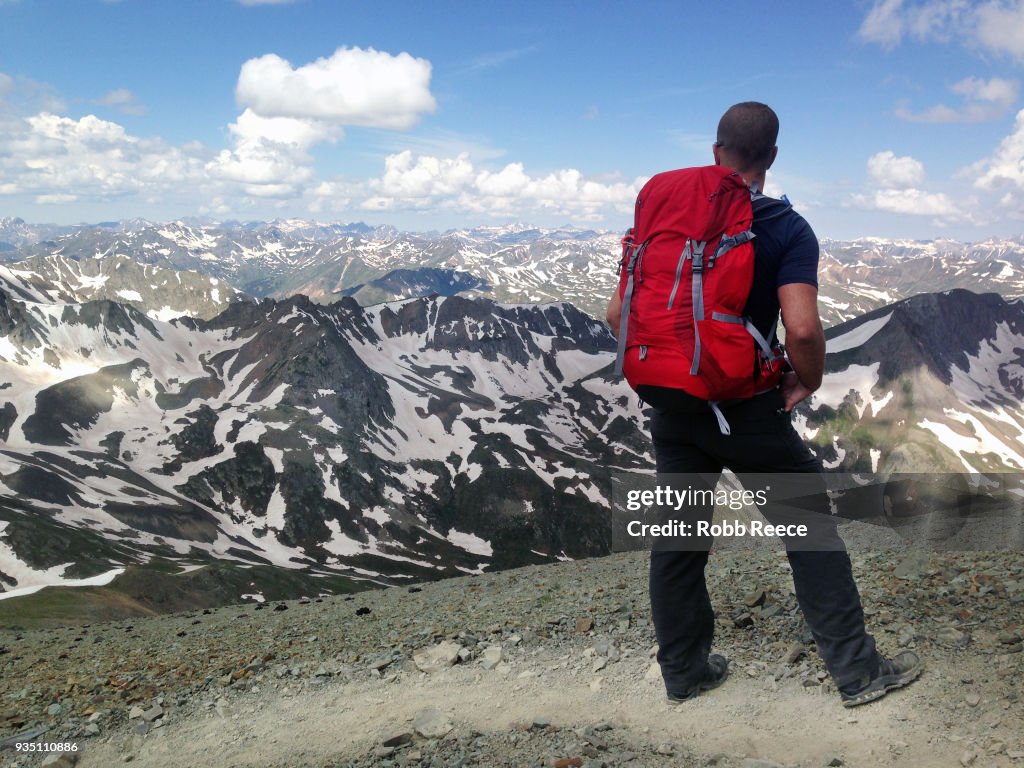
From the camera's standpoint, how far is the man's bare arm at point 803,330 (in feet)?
19.1

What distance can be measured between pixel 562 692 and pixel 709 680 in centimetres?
193

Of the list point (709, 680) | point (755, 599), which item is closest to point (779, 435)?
point (709, 680)

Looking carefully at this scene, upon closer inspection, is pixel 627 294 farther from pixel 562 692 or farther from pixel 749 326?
pixel 562 692

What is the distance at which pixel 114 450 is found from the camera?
19162 centimetres

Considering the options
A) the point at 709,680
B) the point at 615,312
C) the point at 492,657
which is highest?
the point at 615,312

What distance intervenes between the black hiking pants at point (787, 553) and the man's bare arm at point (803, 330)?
1.39 ft

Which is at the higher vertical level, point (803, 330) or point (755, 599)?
point (803, 330)

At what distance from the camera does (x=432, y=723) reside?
7855 millimetres

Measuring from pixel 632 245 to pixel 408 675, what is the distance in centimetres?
705

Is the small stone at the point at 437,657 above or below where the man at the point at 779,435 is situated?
below

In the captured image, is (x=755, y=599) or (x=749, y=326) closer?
(x=749, y=326)

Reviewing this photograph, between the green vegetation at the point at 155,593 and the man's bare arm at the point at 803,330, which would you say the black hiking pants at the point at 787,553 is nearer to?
the man's bare arm at the point at 803,330

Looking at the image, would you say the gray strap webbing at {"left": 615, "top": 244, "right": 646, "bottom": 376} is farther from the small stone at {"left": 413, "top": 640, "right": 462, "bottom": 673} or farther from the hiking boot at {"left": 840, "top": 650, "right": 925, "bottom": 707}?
the small stone at {"left": 413, "top": 640, "right": 462, "bottom": 673}

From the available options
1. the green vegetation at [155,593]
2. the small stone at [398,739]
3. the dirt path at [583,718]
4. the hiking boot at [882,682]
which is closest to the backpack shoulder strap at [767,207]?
the hiking boot at [882,682]
